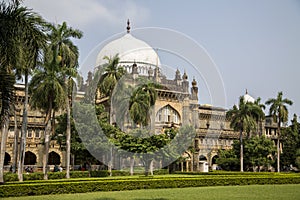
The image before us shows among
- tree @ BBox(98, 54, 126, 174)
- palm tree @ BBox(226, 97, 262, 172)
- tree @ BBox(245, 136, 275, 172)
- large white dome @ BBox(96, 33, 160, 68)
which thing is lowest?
tree @ BBox(245, 136, 275, 172)

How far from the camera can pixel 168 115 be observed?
159 ft

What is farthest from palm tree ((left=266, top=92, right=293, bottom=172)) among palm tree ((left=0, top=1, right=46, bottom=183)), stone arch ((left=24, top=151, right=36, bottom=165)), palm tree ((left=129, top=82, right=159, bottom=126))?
palm tree ((left=0, top=1, right=46, bottom=183))

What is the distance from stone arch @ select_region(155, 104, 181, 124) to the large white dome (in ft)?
18.7

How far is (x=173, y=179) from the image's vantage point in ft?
75.3

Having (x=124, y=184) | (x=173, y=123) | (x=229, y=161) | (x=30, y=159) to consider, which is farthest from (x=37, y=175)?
(x=229, y=161)

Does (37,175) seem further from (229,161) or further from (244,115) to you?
(229,161)

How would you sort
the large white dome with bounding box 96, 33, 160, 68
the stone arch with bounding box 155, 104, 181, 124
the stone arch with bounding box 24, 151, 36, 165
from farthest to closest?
1. the large white dome with bounding box 96, 33, 160, 68
2. the stone arch with bounding box 155, 104, 181, 124
3. the stone arch with bounding box 24, 151, 36, 165

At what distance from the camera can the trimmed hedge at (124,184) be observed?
712 inches

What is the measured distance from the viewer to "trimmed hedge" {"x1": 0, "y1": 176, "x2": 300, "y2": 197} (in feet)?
59.3

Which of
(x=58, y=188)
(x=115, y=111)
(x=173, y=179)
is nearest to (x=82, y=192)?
(x=58, y=188)

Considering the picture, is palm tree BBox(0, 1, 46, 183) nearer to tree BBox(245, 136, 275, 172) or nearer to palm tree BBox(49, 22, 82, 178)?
palm tree BBox(49, 22, 82, 178)

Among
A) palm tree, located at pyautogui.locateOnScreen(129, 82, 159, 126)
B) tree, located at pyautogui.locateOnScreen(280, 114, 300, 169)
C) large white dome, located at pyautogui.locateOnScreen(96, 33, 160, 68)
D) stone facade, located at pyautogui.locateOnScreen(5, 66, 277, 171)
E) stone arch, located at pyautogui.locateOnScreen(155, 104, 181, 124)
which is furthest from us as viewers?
tree, located at pyautogui.locateOnScreen(280, 114, 300, 169)

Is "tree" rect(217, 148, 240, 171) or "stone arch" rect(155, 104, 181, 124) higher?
"stone arch" rect(155, 104, 181, 124)

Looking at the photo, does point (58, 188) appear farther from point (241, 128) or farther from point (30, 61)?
point (241, 128)
